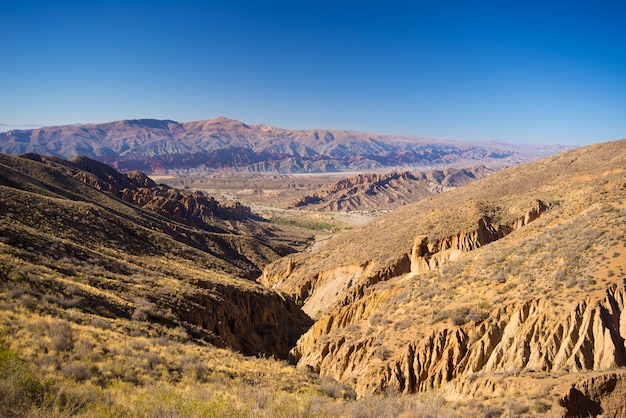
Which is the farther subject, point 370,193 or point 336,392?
point 370,193

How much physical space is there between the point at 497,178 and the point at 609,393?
177ft

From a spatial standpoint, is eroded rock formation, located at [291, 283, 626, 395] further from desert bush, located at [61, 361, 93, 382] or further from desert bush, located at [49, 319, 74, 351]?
desert bush, located at [49, 319, 74, 351]

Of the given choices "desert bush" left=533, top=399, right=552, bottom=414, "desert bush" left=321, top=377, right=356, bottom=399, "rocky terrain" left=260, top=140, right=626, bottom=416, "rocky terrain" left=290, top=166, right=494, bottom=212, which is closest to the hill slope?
"rocky terrain" left=260, top=140, right=626, bottom=416

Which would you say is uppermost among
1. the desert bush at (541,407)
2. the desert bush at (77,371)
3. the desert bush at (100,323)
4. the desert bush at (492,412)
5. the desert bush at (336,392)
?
the desert bush at (77,371)

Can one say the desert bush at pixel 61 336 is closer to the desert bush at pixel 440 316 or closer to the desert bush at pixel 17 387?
the desert bush at pixel 17 387

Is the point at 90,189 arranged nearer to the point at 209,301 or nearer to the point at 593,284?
the point at 209,301

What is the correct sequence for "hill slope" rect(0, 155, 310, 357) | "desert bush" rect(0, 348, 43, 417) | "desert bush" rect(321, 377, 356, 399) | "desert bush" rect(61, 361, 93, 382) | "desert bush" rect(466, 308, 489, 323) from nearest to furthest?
"desert bush" rect(0, 348, 43, 417) < "desert bush" rect(61, 361, 93, 382) < "desert bush" rect(321, 377, 356, 399) < "desert bush" rect(466, 308, 489, 323) < "hill slope" rect(0, 155, 310, 357)

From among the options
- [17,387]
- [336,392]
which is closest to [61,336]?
[17,387]

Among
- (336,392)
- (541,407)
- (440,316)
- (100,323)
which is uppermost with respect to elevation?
(440,316)

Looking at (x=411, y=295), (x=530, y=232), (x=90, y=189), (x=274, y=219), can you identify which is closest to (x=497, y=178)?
(x=530, y=232)

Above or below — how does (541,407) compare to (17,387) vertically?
below

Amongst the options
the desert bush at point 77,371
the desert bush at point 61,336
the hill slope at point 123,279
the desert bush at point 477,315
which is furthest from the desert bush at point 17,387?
the desert bush at point 477,315

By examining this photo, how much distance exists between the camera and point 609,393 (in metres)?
10.4

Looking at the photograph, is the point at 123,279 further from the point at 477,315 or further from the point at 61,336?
the point at 477,315
